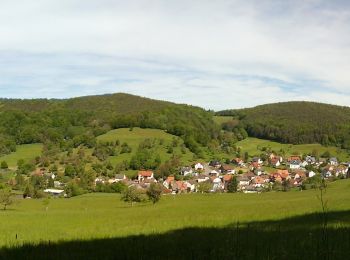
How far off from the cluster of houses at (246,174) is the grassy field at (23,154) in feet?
152

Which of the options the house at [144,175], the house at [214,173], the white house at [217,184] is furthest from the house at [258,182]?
Answer: the house at [144,175]

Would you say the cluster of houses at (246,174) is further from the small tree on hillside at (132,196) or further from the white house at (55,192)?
the small tree on hillside at (132,196)

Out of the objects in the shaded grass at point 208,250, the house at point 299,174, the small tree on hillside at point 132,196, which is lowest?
the house at point 299,174

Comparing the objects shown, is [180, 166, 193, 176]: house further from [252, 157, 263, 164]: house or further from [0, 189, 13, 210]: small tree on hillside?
[0, 189, 13, 210]: small tree on hillside

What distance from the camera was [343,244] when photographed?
7.12 meters

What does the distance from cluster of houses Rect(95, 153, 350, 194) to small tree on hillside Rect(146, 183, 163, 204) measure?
57801 millimetres

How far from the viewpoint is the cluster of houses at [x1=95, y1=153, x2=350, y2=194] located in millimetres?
136875

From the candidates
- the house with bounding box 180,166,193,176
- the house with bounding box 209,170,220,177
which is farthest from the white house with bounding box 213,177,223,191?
the house with bounding box 180,166,193,176

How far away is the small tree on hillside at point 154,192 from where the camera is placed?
222 ft

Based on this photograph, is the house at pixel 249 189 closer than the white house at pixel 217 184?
Yes

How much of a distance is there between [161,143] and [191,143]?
13448mm

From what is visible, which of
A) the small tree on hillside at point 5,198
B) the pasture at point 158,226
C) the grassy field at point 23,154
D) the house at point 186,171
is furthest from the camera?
the grassy field at point 23,154

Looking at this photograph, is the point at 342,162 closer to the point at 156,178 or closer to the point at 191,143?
the point at 191,143

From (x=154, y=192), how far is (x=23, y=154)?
12766 cm
